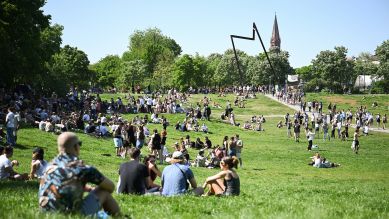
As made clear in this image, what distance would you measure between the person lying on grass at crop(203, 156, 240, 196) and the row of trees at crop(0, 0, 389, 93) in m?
33.8

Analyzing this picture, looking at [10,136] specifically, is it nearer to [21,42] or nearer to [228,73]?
[21,42]

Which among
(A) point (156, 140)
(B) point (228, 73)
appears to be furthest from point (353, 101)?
(A) point (156, 140)

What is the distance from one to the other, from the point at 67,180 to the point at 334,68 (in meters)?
113

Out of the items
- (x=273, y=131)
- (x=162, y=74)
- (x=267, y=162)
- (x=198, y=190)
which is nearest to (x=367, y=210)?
(x=198, y=190)

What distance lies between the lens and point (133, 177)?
11.5m

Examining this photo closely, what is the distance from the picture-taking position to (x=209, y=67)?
144750 mm

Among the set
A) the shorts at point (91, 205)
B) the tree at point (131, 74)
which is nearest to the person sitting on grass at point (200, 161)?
the shorts at point (91, 205)

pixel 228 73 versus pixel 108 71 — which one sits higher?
pixel 228 73

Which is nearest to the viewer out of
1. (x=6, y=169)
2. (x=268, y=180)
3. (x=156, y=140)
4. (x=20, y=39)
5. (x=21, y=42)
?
(x=6, y=169)

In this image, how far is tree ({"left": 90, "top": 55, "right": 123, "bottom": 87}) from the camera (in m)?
131

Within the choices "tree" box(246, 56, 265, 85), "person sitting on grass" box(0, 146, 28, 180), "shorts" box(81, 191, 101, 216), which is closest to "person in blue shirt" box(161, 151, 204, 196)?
"shorts" box(81, 191, 101, 216)

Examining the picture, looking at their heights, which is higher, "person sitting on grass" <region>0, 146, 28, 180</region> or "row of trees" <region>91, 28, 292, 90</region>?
"row of trees" <region>91, 28, 292, 90</region>

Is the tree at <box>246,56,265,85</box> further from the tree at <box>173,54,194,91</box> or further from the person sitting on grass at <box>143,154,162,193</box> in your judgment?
the person sitting on grass at <box>143,154,162,193</box>

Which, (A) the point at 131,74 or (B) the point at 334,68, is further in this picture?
(A) the point at 131,74
